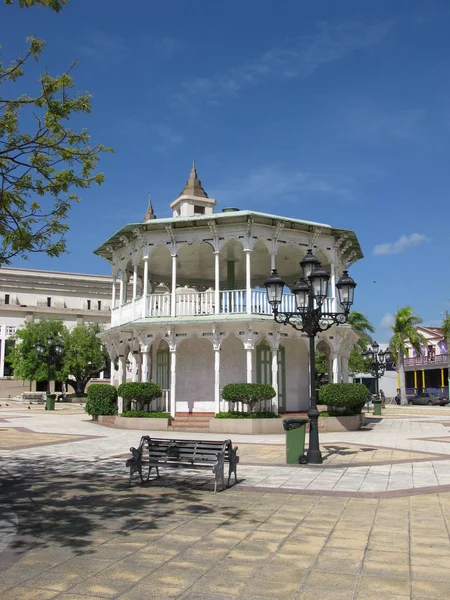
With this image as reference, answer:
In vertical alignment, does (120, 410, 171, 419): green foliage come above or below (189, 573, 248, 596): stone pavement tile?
above

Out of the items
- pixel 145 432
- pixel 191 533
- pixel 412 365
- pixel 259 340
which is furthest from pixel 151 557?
pixel 412 365

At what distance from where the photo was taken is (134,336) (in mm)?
25797

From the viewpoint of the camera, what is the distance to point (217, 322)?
23.0 metres

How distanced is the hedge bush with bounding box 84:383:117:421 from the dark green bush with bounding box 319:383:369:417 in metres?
9.82

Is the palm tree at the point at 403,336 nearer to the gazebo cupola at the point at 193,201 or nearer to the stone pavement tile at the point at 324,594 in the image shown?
the gazebo cupola at the point at 193,201

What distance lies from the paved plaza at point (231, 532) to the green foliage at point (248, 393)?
24.7 ft

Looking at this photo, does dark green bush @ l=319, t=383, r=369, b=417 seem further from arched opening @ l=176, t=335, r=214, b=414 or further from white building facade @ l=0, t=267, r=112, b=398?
white building facade @ l=0, t=267, r=112, b=398

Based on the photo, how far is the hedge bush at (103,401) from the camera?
2657 cm

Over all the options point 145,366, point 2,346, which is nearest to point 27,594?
point 145,366

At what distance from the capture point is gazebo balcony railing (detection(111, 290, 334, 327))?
2344 cm

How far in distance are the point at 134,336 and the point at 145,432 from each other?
5.24m

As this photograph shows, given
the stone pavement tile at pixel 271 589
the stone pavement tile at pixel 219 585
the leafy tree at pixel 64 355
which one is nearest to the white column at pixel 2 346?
the leafy tree at pixel 64 355

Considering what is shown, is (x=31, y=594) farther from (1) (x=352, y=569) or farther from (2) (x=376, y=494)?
(2) (x=376, y=494)


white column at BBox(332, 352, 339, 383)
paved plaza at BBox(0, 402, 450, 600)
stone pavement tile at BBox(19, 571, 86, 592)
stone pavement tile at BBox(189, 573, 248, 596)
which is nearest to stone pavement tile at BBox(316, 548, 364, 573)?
paved plaza at BBox(0, 402, 450, 600)
